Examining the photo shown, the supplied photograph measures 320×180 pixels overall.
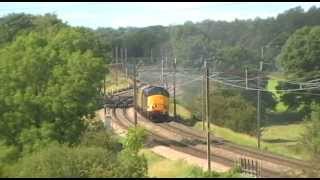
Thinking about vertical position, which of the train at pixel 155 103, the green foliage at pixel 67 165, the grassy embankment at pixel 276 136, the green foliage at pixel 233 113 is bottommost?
the grassy embankment at pixel 276 136

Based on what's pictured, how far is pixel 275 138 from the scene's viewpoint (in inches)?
2384

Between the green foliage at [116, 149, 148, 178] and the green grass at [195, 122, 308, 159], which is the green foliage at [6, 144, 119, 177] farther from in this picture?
the green grass at [195, 122, 308, 159]

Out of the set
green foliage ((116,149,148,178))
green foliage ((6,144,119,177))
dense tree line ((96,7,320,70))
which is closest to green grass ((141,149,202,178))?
green foliage ((116,149,148,178))

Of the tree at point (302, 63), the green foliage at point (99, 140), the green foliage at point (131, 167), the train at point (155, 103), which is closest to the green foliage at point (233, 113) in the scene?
the train at point (155, 103)

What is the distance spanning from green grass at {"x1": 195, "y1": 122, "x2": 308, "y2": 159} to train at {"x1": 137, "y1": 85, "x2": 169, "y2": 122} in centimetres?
494

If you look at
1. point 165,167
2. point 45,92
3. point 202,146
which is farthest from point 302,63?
point 45,92

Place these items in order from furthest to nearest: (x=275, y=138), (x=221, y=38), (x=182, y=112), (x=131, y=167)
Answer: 1. (x=221, y=38)
2. (x=182, y=112)
3. (x=275, y=138)
4. (x=131, y=167)

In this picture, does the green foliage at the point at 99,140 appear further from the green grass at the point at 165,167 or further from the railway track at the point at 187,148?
the railway track at the point at 187,148

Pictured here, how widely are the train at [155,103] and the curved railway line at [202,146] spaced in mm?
Result: 851

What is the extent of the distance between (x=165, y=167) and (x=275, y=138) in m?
25.1

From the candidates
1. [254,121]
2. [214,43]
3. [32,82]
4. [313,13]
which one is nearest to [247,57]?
[214,43]

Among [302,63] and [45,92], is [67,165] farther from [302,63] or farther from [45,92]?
[302,63]

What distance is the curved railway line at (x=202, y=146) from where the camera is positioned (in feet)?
116

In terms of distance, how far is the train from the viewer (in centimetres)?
5453
